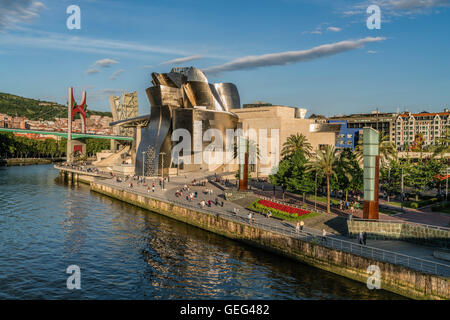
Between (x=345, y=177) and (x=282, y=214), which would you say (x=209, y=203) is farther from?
(x=345, y=177)

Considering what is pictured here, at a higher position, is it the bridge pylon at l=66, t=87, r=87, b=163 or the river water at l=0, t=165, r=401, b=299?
the bridge pylon at l=66, t=87, r=87, b=163

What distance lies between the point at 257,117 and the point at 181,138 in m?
18.7

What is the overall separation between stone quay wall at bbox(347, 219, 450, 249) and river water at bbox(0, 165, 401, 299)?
5292 mm

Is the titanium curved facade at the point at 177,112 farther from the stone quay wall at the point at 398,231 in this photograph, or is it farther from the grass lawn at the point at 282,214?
the stone quay wall at the point at 398,231

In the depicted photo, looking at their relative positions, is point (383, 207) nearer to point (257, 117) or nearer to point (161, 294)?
point (161, 294)

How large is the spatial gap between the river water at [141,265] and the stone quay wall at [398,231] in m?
5.29

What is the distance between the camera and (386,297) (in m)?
22.6

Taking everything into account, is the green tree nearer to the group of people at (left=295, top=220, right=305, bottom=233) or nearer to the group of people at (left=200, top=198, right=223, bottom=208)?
the group of people at (left=295, top=220, right=305, bottom=233)

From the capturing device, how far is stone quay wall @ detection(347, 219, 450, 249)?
27.2 metres

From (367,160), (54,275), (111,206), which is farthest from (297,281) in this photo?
(111,206)

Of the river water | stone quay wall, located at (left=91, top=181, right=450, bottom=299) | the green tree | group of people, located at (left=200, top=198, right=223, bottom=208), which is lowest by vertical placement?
the river water

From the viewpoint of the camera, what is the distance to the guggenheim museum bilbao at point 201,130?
77.4 meters

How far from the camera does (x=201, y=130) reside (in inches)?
3268

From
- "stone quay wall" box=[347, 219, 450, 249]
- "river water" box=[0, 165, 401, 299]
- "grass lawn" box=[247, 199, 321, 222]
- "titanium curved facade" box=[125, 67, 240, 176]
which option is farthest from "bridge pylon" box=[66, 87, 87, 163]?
"stone quay wall" box=[347, 219, 450, 249]
